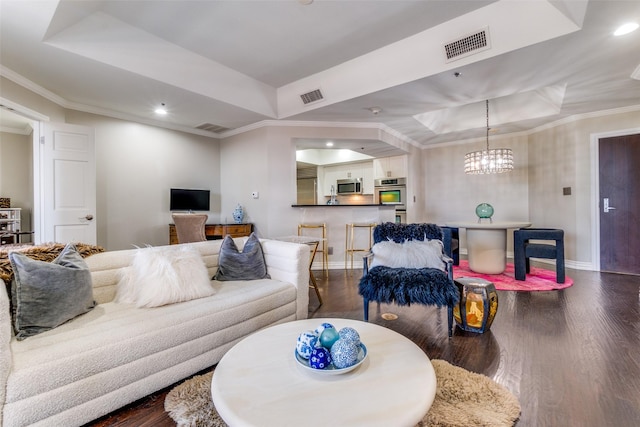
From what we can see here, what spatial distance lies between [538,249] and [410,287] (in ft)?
8.58

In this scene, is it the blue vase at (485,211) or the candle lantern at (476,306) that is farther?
the blue vase at (485,211)

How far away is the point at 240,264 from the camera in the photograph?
2434 millimetres

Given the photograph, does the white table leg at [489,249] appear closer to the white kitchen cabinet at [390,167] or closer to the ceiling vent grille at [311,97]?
the white kitchen cabinet at [390,167]

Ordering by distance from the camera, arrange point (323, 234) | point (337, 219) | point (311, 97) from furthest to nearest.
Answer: point (337, 219)
point (323, 234)
point (311, 97)

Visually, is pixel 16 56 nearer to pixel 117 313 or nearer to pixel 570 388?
pixel 117 313

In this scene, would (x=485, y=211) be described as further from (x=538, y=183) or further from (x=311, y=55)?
(x=311, y=55)

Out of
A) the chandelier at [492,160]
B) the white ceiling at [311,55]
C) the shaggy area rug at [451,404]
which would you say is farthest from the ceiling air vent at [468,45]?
the shaggy area rug at [451,404]

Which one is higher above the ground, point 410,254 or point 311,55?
point 311,55

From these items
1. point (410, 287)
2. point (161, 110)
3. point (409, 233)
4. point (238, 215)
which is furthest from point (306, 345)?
point (161, 110)

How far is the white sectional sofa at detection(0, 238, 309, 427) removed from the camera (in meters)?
1.15

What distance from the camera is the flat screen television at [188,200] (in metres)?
4.81

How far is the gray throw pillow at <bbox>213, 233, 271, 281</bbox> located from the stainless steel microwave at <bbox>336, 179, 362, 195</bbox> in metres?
5.10

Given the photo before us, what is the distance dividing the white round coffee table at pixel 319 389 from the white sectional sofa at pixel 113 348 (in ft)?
1.80

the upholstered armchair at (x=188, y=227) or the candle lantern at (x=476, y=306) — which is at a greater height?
the upholstered armchair at (x=188, y=227)
